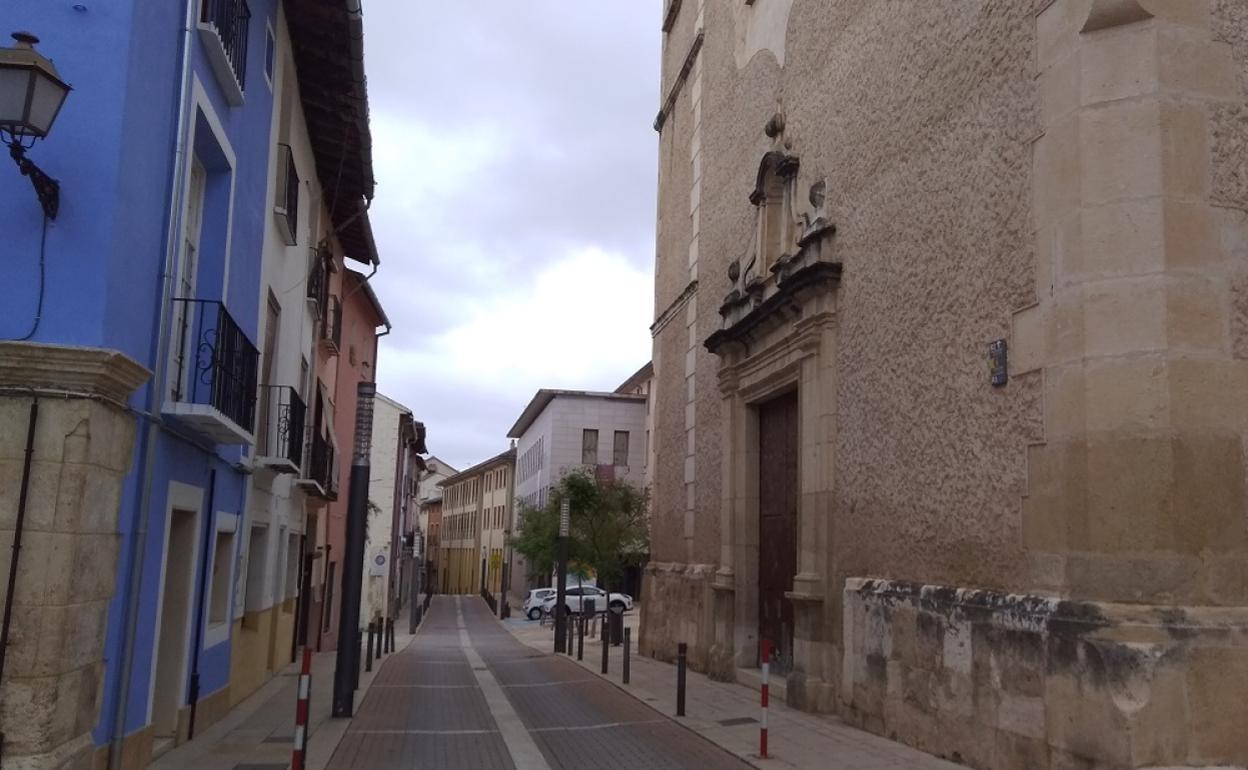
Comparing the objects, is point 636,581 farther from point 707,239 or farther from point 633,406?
point 707,239

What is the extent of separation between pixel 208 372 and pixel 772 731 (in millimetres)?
5950

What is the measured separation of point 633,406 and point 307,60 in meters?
41.8

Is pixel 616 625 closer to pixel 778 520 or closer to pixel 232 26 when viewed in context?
pixel 778 520

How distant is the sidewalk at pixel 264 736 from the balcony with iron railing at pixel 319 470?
2985mm

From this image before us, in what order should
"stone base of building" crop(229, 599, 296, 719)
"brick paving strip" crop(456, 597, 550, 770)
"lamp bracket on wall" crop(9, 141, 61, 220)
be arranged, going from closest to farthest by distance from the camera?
"lamp bracket on wall" crop(9, 141, 61, 220) → "brick paving strip" crop(456, 597, 550, 770) → "stone base of building" crop(229, 599, 296, 719)

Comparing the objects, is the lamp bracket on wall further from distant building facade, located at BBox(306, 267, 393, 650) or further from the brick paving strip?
distant building facade, located at BBox(306, 267, 393, 650)

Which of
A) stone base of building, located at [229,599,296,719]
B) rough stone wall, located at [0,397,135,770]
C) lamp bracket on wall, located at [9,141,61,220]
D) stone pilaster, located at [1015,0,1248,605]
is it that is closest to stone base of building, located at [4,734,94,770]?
rough stone wall, located at [0,397,135,770]

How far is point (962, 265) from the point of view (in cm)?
870

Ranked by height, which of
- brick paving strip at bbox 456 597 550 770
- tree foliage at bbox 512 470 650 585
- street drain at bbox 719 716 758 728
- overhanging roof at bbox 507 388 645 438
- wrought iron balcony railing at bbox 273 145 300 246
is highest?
overhanging roof at bbox 507 388 645 438

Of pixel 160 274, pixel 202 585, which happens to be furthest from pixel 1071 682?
pixel 202 585

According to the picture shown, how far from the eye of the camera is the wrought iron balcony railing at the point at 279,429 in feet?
38.6

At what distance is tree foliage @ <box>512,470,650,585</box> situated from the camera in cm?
3628

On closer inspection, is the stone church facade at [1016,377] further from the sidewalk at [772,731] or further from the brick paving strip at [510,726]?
the brick paving strip at [510,726]

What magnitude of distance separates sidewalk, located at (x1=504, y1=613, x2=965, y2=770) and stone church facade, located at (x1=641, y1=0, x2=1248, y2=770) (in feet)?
0.80
